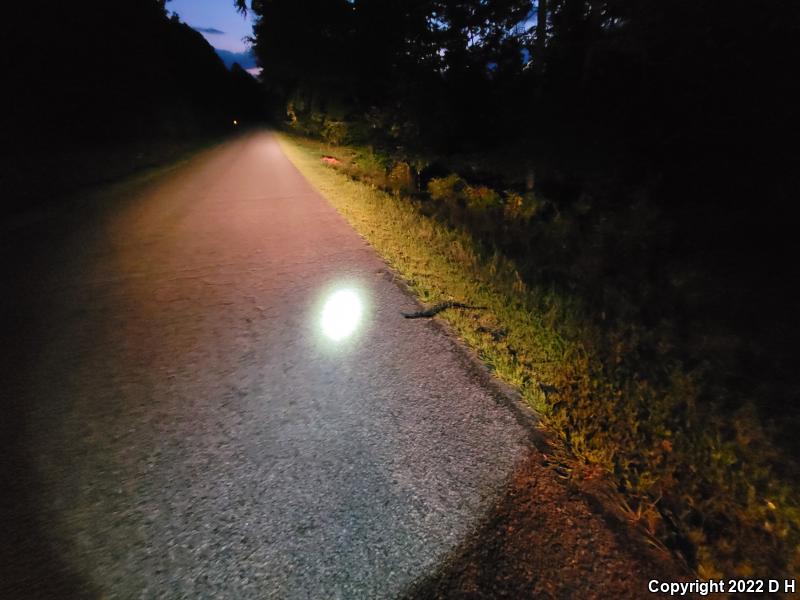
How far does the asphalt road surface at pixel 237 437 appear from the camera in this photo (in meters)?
1.92

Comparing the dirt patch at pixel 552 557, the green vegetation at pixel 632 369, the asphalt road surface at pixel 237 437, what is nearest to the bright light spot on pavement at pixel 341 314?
the asphalt road surface at pixel 237 437

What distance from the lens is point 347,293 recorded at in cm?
466

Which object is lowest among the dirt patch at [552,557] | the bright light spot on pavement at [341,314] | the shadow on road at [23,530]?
the dirt patch at [552,557]

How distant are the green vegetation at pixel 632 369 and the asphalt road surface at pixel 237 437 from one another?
1.56ft

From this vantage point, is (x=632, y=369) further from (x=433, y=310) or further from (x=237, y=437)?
(x=237, y=437)

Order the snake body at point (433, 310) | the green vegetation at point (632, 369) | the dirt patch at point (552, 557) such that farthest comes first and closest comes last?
1. the snake body at point (433, 310)
2. the green vegetation at point (632, 369)
3. the dirt patch at point (552, 557)

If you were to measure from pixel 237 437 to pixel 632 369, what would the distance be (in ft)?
9.86

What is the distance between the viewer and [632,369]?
125 inches

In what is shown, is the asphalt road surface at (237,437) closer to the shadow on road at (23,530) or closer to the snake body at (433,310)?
the shadow on road at (23,530)

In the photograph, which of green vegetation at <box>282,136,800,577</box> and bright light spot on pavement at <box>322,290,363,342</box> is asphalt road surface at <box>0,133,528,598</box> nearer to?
bright light spot on pavement at <box>322,290,363,342</box>

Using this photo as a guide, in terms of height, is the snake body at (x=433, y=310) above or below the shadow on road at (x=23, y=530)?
above

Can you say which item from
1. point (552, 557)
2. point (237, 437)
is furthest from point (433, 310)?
point (552, 557)

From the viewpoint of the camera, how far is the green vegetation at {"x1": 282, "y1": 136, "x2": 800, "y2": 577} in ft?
6.63

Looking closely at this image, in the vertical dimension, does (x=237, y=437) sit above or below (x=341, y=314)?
below
